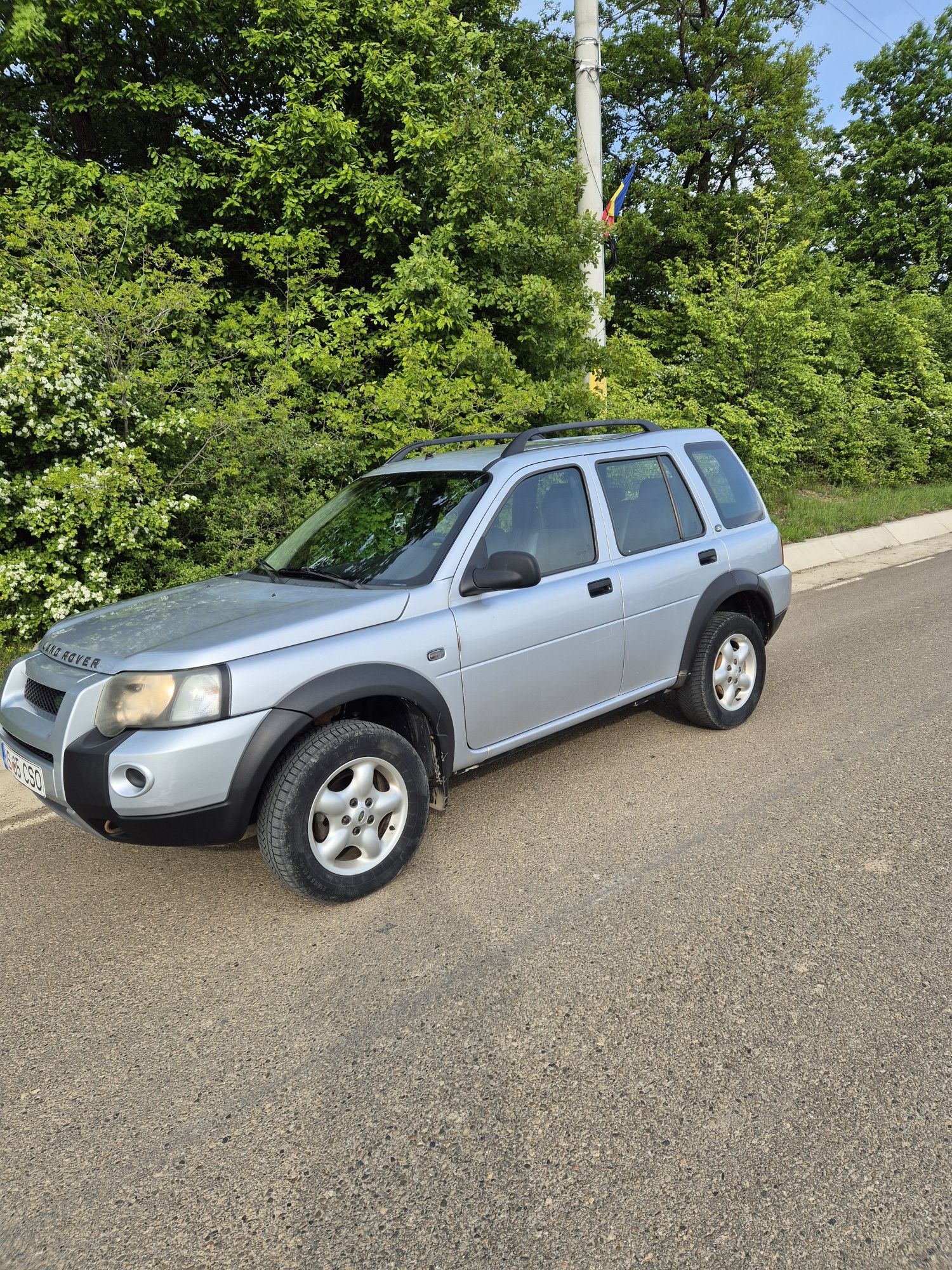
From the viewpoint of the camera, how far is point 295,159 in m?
9.73

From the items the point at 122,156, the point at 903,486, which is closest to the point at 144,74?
the point at 122,156

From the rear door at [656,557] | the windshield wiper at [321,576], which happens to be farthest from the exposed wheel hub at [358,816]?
the rear door at [656,557]

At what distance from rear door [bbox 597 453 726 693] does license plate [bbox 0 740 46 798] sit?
2.74m

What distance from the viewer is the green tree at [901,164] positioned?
2459 cm

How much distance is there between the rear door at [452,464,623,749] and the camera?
3.81 m

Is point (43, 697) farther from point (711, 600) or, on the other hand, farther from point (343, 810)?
point (711, 600)

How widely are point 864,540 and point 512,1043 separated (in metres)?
12.2

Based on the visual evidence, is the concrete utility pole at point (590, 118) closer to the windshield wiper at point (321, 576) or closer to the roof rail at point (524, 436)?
the roof rail at point (524, 436)

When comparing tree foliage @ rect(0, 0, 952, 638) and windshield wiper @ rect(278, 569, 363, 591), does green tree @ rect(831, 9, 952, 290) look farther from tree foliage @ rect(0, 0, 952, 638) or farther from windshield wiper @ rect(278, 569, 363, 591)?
windshield wiper @ rect(278, 569, 363, 591)

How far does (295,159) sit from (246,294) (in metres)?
1.61

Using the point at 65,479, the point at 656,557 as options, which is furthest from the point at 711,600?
the point at 65,479

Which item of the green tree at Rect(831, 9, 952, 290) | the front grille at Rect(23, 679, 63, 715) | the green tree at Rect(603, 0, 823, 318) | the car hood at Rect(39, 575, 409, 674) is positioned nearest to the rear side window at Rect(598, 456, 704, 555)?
the car hood at Rect(39, 575, 409, 674)

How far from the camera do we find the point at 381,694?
3447 millimetres

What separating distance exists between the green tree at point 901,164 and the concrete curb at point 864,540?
13.0 meters
